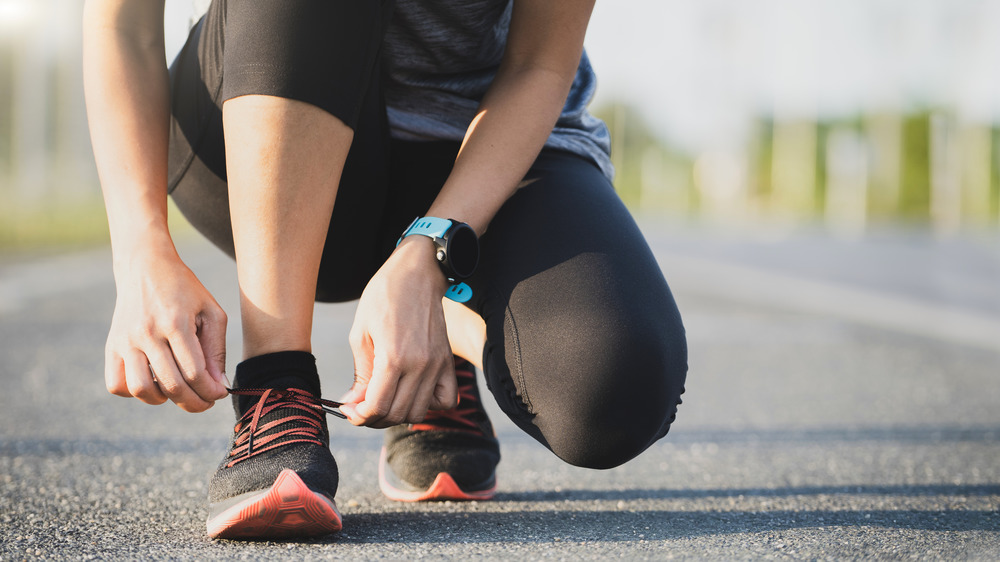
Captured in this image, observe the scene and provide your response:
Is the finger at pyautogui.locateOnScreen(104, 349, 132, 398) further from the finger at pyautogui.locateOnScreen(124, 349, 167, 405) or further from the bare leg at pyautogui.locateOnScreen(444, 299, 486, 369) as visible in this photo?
the bare leg at pyautogui.locateOnScreen(444, 299, 486, 369)

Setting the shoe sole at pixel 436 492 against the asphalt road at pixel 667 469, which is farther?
the shoe sole at pixel 436 492

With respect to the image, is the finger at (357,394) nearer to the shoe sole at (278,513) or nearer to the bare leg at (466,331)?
the shoe sole at (278,513)

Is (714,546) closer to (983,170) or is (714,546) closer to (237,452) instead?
(237,452)

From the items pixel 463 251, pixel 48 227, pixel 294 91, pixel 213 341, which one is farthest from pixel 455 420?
pixel 48 227

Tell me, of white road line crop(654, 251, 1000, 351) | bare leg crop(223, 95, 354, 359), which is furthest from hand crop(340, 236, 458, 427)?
white road line crop(654, 251, 1000, 351)

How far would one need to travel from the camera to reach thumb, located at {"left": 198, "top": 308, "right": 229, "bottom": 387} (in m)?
1.12

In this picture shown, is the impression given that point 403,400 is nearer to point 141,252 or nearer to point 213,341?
point 213,341

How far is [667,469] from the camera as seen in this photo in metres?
1.87

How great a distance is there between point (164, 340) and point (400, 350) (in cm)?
28

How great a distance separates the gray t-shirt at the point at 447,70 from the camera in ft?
4.86

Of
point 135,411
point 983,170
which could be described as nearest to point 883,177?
point 983,170

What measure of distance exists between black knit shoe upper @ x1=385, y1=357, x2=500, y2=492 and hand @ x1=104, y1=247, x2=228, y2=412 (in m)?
0.51

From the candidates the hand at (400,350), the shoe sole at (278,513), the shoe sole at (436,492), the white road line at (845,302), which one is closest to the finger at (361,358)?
the hand at (400,350)

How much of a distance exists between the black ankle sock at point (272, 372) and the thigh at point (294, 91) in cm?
33
